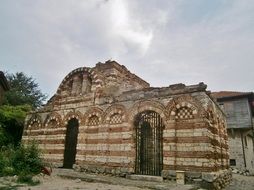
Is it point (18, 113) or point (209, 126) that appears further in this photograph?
point (18, 113)

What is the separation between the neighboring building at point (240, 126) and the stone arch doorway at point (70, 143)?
1425cm

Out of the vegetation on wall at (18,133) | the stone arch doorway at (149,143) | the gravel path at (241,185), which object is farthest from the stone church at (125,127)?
the vegetation on wall at (18,133)

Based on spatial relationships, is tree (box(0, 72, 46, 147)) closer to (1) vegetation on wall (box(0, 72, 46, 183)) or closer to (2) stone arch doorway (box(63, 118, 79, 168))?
(1) vegetation on wall (box(0, 72, 46, 183))

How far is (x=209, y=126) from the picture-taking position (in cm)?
951

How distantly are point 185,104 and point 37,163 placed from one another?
21.2 ft

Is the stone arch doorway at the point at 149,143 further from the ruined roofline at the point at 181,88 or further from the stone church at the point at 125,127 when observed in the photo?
the ruined roofline at the point at 181,88

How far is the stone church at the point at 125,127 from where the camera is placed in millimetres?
9523

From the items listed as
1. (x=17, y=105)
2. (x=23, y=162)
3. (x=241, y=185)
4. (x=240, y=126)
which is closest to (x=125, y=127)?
(x=23, y=162)

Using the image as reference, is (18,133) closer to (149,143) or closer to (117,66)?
(117,66)

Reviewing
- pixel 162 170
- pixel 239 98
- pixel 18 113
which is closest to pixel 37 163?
pixel 162 170

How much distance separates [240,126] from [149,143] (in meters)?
13.2

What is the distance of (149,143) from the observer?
443 inches

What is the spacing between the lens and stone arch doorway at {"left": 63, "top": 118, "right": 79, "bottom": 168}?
13172 millimetres

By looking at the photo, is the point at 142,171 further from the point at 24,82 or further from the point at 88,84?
the point at 24,82
